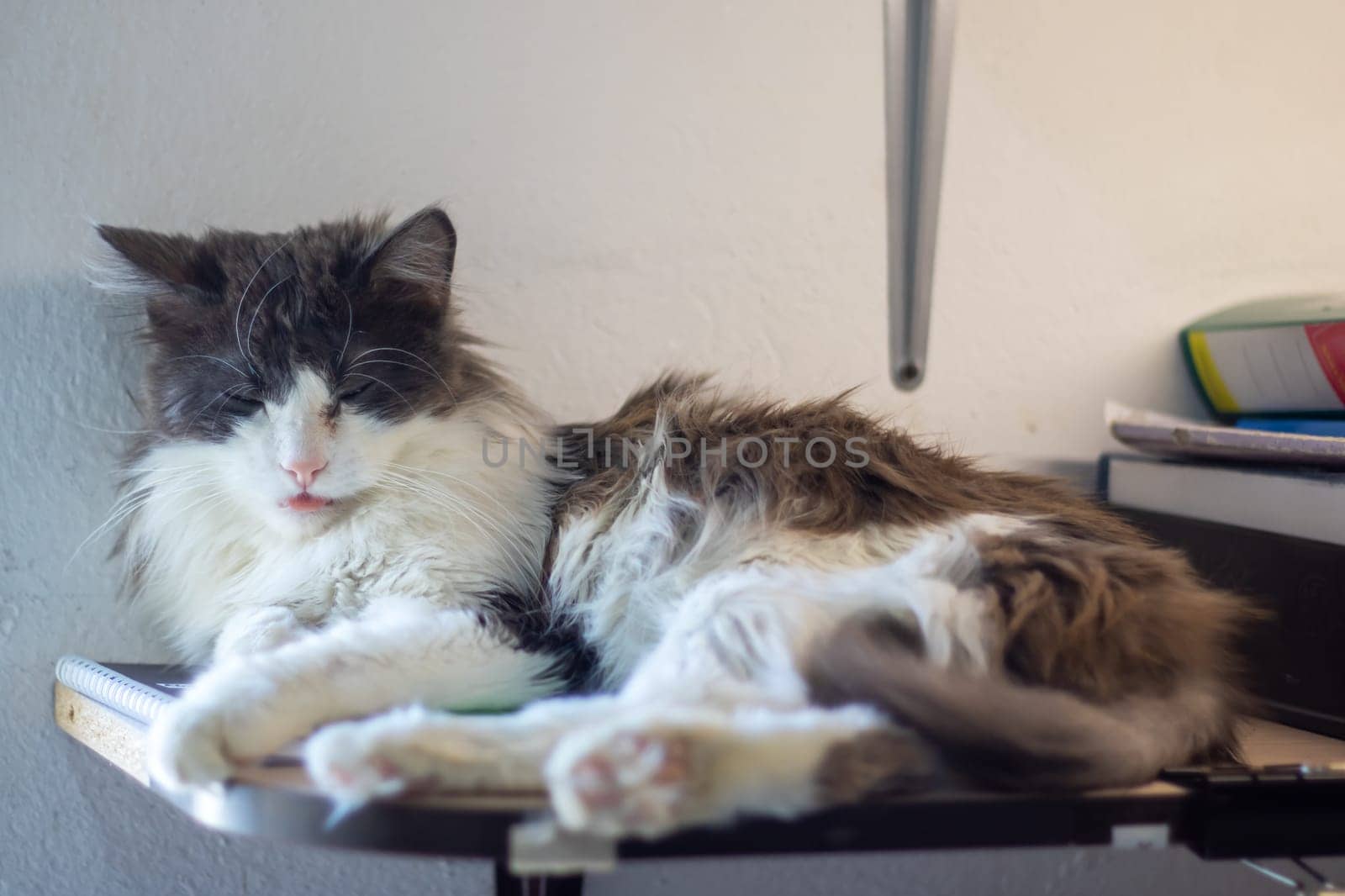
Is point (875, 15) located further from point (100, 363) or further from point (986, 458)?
point (100, 363)

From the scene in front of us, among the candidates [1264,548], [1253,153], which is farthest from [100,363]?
[1253,153]

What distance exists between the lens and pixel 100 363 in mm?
1362

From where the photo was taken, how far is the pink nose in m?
1.05

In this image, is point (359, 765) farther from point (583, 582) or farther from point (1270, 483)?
point (1270, 483)

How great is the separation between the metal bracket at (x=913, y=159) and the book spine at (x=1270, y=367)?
47 cm

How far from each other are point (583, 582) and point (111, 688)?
56 cm

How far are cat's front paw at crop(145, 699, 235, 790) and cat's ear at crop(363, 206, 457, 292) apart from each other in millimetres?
585

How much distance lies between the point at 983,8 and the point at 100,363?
1.48 metres

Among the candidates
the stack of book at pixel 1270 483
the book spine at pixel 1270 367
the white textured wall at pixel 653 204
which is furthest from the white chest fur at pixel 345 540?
the book spine at pixel 1270 367

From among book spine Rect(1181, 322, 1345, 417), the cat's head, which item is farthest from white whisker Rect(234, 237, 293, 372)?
book spine Rect(1181, 322, 1345, 417)

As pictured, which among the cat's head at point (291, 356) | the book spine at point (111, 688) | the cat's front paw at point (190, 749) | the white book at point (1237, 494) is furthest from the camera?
the white book at point (1237, 494)

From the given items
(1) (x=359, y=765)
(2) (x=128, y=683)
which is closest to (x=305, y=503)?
(2) (x=128, y=683)

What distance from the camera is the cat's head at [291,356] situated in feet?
3.55

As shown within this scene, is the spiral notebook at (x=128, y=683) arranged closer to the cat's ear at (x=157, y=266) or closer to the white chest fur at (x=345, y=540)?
the white chest fur at (x=345, y=540)
